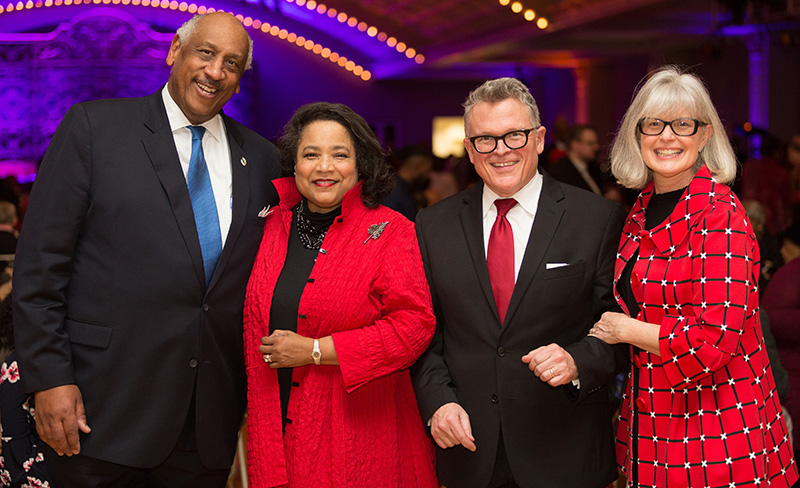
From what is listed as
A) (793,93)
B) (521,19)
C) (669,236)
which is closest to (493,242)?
(669,236)

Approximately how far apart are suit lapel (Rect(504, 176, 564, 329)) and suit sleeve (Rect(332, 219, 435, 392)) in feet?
0.92

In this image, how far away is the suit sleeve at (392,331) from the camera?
2.46 m

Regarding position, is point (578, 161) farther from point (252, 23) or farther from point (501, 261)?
point (252, 23)

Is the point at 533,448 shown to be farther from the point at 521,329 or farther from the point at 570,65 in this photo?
the point at 570,65

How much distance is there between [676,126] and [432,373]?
1.07 m

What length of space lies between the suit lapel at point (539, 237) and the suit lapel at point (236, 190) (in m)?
0.91

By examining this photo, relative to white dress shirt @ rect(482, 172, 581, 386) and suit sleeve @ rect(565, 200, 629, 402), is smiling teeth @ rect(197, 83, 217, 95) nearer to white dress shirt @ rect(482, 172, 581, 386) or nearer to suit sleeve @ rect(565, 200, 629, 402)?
white dress shirt @ rect(482, 172, 581, 386)

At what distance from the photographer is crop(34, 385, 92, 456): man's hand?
2381 mm

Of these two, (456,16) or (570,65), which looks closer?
(456,16)

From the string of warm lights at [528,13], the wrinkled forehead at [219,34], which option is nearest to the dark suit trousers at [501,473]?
the wrinkled forehead at [219,34]

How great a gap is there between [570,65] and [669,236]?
15805 millimetres

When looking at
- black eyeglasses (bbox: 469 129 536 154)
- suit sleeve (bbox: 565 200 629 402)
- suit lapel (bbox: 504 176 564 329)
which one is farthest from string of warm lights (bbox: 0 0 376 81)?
suit sleeve (bbox: 565 200 629 402)

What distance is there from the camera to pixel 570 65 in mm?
17391

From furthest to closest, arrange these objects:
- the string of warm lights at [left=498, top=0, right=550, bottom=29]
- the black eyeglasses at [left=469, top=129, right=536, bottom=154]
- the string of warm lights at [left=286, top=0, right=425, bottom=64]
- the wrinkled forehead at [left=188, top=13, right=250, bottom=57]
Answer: the string of warm lights at [left=286, top=0, right=425, bottom=64]
the string of warm lights at [left=498, top=0, right=550, bottom=29]
the wrinkled forehead at [left=188, top=13, right=250, bottom=57]
the black eyeglasses at [left=469, top=129, right=536, bottom=154]
